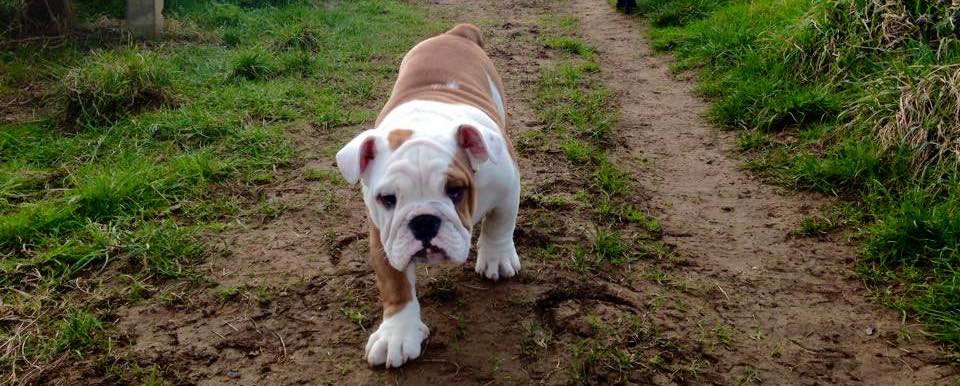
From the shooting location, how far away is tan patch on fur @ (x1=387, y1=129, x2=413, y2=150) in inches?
110

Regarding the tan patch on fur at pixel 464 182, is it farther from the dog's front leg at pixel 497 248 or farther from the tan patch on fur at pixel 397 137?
Result: the dog's front leg at pixel 497 248

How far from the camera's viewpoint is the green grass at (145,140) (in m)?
3.44

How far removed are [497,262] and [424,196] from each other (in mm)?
904

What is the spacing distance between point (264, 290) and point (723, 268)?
2431mm

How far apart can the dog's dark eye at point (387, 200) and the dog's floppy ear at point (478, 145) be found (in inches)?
14.7

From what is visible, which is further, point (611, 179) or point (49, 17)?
point (49, 17)

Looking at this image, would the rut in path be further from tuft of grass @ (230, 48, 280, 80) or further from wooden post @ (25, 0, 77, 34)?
wooden post @ (25, 0, 77, 34)

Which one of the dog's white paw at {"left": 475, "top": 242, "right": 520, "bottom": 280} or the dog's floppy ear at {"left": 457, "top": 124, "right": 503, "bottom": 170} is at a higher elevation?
the dog's floppy ear at {"left": 457, "top": 124, "right": 503, "bottom": 170}

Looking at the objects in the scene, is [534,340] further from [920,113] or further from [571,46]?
[571,46]

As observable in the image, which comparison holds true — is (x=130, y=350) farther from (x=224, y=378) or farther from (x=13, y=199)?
(x=13, y=199)

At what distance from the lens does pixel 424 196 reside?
2.66 m

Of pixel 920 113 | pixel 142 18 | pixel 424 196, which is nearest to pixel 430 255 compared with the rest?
pixel 424 196

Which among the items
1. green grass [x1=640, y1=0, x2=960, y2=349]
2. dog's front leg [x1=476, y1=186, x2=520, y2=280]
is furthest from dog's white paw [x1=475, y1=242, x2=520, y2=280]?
green grass [x1=640, y1=0, x2=960, y2=349]

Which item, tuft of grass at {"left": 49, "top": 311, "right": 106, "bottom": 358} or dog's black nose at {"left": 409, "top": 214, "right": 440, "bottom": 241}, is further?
tuft of grass at {"left": 49, "top": 311, "right": 106, "bottom": 358}
